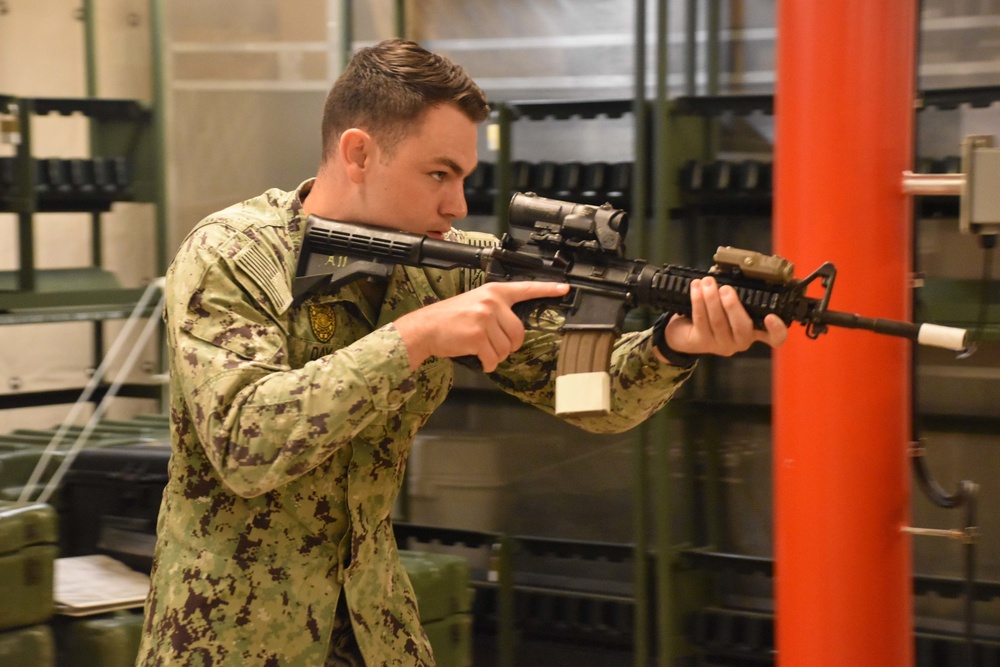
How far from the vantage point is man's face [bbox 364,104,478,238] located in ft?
4.36

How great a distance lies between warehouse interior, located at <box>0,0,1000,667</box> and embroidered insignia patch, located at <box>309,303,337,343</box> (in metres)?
1.41

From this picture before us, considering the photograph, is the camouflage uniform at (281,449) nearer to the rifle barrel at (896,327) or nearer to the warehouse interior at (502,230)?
the rifle barrel at (896,327)

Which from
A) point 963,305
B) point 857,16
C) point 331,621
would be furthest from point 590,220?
point 963,305

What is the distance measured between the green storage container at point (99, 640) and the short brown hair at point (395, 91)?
1329mm

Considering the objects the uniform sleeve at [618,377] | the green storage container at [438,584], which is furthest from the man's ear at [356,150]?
the green storage container at [438,584]

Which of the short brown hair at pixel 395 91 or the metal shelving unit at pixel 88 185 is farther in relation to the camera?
the metal shelving unit at pixel 88 185

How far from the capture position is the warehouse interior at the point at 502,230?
3.11 metres

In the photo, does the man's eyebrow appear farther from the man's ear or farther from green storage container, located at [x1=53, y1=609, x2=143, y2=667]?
green storage container, located at [x1=53, y1=609, x2=143, y2=667]

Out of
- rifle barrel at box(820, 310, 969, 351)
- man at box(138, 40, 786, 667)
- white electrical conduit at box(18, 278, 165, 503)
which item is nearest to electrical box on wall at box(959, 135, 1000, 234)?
rifle barrel at box(820, 310, 969, 351)

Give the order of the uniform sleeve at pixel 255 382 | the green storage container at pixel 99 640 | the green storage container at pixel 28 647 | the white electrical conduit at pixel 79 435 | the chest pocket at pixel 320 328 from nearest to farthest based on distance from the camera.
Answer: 1. the uniform sleeve at pixel 255 382
2. the chest pocket at pixel 320 328
3. the green storage container at pixel 28 647
4. the green storage container at pixel 99 640
5. the white electrical conduit at pixel 79 435

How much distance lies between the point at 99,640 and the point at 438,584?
0.72m

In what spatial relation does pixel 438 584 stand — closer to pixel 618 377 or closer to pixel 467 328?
pixel 618 377

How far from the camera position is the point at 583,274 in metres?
1.40

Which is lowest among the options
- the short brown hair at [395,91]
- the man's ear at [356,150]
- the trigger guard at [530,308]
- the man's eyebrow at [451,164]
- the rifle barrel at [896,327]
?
the rifle barrel at [896,327]
